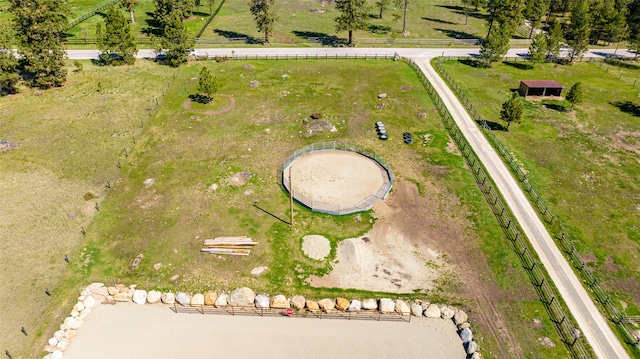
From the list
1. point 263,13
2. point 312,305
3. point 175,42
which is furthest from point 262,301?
point 263,13

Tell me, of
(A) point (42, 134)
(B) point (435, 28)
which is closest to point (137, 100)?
(A) point (42, 134)

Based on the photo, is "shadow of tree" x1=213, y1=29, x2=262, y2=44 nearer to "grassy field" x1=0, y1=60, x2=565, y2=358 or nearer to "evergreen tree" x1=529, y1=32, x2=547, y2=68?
"grassy field" x1=0, y1=60, x2=565, y2=358

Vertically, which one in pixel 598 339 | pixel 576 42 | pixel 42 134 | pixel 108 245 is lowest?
pixel 598 339

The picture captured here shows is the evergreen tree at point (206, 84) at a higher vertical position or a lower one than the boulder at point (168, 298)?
higher

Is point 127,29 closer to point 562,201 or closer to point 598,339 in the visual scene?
point 562,201

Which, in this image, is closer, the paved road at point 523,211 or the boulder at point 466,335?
the boulder at point 466,335

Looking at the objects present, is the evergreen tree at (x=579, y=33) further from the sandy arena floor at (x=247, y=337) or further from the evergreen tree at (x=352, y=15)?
the sandy arena floor at (x=247, y=337)

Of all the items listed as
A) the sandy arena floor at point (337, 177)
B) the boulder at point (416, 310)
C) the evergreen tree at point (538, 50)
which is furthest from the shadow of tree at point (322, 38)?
the boulder at point (416, 310)
